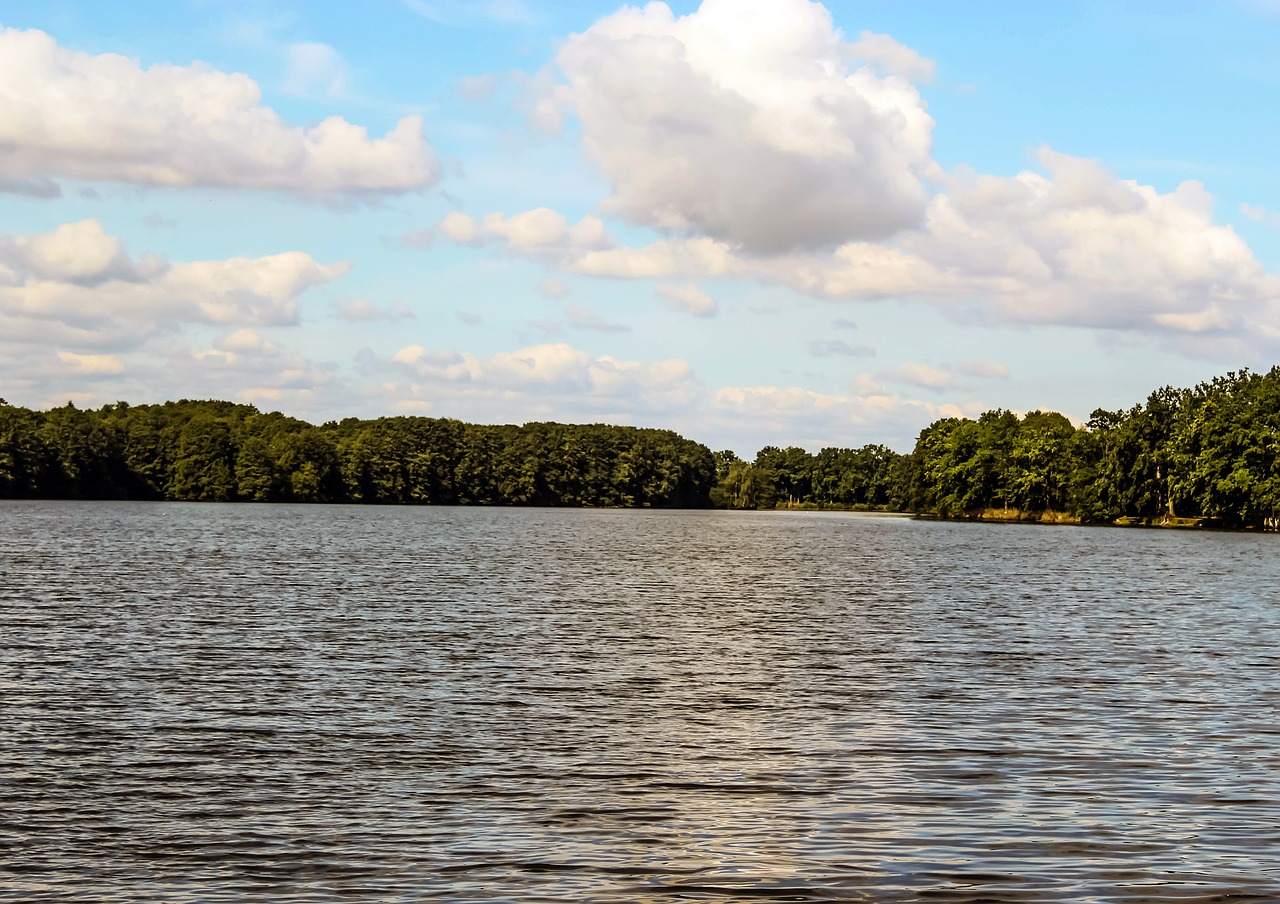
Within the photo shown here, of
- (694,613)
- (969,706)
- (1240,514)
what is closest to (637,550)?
(694,613)

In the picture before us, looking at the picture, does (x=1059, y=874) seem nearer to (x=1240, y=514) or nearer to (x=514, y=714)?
(x=514, y=714)

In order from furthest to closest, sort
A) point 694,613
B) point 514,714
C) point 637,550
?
point 637,550 < point 694,613 < point 514,714

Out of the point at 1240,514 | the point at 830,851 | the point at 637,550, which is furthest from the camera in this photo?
the point at 1240,514

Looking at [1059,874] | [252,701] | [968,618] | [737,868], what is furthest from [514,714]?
[968,618]

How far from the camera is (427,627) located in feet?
143

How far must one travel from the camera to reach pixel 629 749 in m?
23.3

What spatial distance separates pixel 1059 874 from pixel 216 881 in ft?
32.1

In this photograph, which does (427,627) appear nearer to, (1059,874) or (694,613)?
(694,613)

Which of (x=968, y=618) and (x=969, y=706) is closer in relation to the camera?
(x=969, y=706)

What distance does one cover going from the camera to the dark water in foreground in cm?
1584

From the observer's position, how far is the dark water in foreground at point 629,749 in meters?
15.8

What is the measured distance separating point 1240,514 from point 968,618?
132 metres

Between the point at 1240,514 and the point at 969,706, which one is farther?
the point at 1240,514

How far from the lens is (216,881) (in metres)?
15.3
